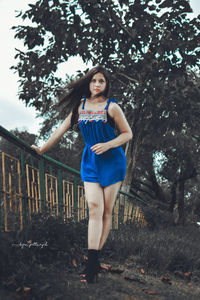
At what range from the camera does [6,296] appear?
275 centimetres

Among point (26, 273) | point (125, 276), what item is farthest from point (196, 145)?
point (26, 273)

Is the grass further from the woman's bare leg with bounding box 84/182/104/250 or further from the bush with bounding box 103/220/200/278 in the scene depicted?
the woman's bare leg with bounding box 84/182/104/250

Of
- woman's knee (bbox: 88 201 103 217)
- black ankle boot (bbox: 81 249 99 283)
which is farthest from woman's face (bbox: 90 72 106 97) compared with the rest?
black ankle boot (bbox: 81 249 99 283)

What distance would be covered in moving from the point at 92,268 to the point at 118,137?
1373 millimetres

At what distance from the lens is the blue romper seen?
12.8 feet

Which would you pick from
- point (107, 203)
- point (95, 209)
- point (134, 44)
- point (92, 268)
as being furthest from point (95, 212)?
point (134, 44)

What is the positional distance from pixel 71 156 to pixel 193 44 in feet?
66.3

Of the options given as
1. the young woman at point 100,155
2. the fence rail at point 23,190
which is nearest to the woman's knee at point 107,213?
the young woman at point 100,155

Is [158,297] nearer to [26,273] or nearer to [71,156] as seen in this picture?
[26,273]

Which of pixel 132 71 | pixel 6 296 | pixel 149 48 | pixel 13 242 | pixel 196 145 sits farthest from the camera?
pixel 196 145

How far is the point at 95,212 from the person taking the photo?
3.79 m

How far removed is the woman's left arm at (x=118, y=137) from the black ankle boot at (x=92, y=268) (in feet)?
3.35

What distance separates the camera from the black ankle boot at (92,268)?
362cm

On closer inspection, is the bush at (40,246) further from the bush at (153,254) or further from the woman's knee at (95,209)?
the bush at (153,254)
